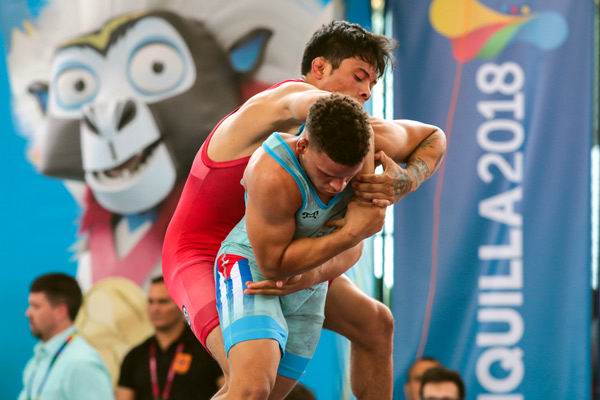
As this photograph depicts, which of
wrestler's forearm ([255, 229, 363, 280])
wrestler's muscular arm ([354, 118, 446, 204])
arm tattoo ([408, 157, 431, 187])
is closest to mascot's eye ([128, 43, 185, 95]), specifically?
wrestler's muscular arm ([354, 118, 446, 204])

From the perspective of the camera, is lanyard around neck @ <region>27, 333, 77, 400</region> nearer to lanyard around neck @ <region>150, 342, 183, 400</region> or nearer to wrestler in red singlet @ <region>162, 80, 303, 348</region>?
lanyard around neck @ <region>150, 342, 183, 400</region>

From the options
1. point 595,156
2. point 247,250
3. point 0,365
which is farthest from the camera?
point 595,156

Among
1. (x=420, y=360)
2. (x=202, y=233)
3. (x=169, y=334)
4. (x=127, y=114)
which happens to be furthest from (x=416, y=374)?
(x=202, y=233)

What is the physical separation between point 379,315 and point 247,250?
0.67m

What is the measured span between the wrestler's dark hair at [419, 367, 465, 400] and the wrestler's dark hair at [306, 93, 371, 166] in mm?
3002

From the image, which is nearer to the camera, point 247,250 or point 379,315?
point 247,250

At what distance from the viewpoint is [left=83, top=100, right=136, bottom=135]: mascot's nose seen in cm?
633

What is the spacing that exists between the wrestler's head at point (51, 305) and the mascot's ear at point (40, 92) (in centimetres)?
112

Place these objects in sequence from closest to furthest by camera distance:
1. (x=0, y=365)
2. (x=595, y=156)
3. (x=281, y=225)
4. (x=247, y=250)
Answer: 1. (x=281, y=225)
2. (x=247, y=250)
3. (x=0, y=365)
4. (x=595, y=156)

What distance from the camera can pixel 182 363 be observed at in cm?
586

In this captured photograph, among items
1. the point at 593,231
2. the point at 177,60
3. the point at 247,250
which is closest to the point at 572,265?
the point at 593,231

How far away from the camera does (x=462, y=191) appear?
6.26 metres

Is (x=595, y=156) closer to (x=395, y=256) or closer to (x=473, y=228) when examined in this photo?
(x=473, y=228)

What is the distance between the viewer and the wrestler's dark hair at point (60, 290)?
6.08m
